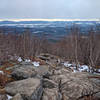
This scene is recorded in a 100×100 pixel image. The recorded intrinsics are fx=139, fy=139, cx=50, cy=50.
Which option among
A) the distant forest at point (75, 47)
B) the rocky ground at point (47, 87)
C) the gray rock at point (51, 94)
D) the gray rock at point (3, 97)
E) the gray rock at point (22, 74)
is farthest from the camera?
the distant forest at point (75, 47)

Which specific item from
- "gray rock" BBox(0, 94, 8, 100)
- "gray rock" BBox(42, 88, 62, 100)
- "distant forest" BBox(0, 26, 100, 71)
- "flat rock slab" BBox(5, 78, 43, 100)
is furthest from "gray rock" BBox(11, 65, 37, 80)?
"distant forest" BBox(0, 26, 100, 71)

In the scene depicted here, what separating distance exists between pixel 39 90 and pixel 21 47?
11384mm

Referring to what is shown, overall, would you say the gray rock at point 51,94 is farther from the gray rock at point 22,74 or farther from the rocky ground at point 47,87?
the gray rock at point 22,74

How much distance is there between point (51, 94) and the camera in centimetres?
595

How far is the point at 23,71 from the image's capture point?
7.54 metres

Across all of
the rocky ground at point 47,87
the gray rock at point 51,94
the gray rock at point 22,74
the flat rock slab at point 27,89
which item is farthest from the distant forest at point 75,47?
the flat rock slab at point 27,89

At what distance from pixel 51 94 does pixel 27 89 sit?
3.59 feet

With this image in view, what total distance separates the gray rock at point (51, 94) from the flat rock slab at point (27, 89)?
287 millimetres

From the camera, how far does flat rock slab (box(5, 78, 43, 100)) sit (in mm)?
5303

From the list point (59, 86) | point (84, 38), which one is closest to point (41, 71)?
point (59, 86)

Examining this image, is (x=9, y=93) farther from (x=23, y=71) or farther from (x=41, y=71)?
(x=41, y=71)

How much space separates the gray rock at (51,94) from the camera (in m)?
5.81

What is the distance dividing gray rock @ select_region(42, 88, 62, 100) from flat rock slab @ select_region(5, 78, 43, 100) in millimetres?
287

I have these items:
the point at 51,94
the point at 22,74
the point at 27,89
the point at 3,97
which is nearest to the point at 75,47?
the point at 22,74
